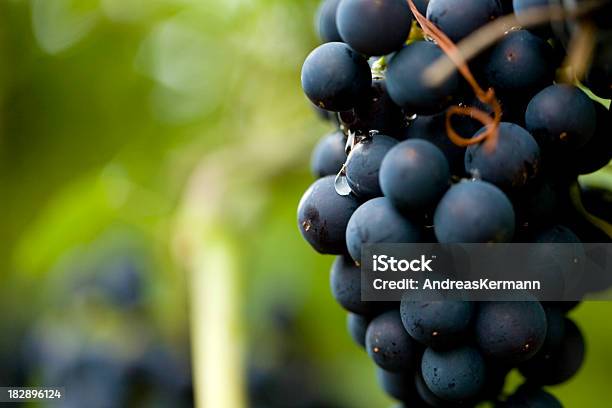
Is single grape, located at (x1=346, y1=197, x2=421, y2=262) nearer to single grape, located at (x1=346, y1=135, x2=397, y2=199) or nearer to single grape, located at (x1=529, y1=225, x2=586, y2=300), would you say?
single grape, located at (x1=346, y1=135, x2=397, y2=199)

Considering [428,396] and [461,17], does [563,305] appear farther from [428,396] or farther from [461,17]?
[461,17]

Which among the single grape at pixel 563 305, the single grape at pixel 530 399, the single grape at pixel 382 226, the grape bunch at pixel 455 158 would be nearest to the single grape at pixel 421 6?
the grape bunch at pixel 455 158

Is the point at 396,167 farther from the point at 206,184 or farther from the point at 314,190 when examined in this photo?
the point at 206,184

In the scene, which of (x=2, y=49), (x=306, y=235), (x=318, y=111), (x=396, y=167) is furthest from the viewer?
(x=2, y=49)

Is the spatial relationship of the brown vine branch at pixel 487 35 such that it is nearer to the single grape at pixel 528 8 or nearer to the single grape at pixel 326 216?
the single grape at pixel 528 8

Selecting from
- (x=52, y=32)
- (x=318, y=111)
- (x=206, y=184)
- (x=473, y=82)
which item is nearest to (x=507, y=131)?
(x=473, y=82)

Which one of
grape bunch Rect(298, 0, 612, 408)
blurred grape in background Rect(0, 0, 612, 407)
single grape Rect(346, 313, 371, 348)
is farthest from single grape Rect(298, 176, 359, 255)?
blurred grape in background Rect(0, 0, 612, 407)
